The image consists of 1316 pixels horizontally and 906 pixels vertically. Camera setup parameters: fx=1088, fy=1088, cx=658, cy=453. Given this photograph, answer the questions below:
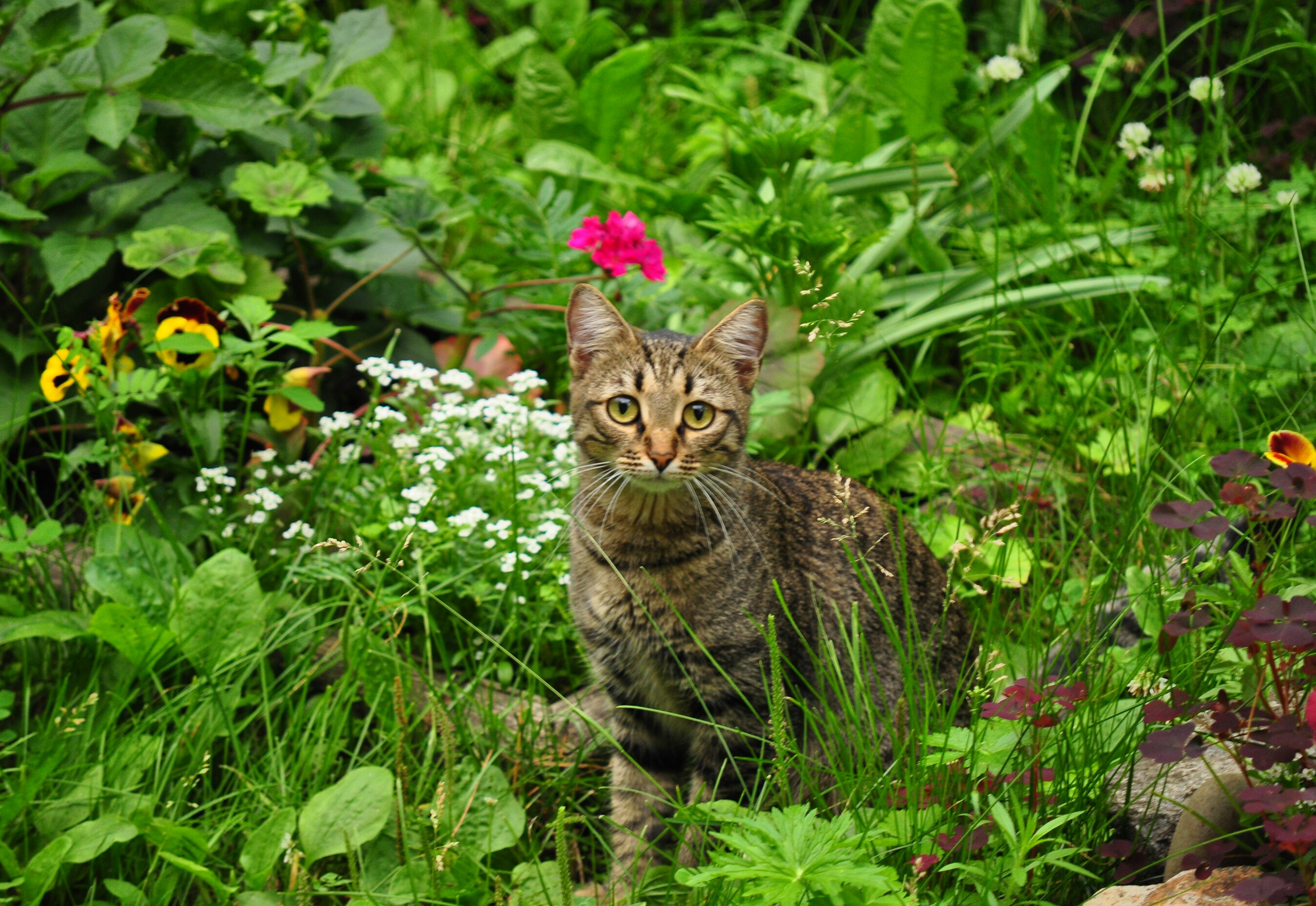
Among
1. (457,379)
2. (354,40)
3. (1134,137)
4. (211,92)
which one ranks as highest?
(1134,137)

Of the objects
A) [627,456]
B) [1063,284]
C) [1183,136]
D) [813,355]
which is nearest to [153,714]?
[627,456]

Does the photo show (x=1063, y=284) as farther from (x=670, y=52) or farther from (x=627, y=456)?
(x=670, y=52)

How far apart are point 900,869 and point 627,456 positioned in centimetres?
100

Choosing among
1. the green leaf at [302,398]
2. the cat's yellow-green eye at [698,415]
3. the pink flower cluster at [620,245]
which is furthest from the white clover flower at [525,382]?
the cat's yellow-green eye at [698,415]

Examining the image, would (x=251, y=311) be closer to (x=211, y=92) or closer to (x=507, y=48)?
(x=211, y=92)

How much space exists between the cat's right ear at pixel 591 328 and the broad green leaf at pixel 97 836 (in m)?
1.37

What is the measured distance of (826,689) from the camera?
8.30 ft

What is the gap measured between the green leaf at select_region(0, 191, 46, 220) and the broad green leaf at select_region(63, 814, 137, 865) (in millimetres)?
1731

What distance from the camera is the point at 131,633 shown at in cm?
255

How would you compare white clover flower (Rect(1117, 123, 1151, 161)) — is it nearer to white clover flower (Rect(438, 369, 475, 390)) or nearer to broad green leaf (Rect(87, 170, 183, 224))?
white clover flower (Rect(438, 369, 475, 390))

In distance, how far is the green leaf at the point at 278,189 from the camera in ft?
10.7

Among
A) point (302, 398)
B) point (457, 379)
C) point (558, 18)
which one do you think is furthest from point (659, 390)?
point (558, 18)

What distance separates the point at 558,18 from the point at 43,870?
16.7 ft

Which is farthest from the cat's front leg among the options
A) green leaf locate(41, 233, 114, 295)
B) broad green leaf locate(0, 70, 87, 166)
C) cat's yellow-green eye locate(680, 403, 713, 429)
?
broad green leaf locate(0, 70, 87, 166)
